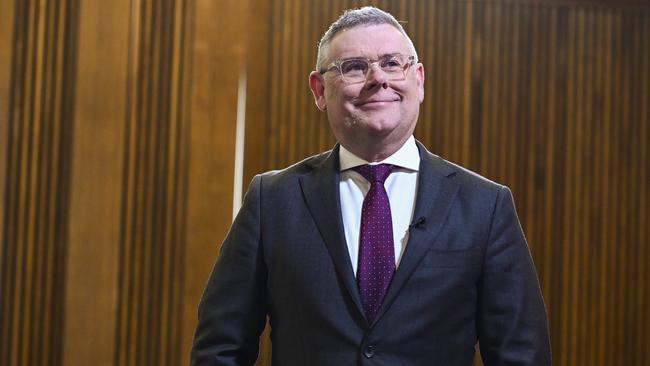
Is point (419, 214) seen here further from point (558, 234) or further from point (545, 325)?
point (558, 234)

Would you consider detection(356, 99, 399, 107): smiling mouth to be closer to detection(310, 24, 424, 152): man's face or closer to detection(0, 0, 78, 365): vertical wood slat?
detection(310, 24, 424, 152): man's face

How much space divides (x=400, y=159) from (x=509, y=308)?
1.17ft

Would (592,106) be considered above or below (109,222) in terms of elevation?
above

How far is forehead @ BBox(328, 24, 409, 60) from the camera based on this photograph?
177 cm

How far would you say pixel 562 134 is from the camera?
12.1ft

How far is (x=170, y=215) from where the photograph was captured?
3383mm

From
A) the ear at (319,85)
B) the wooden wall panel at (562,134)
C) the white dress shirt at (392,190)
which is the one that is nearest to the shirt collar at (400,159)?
the white dress shirt at (392,190)

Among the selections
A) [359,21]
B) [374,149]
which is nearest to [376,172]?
[374,149]

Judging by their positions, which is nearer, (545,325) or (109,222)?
(545,325)

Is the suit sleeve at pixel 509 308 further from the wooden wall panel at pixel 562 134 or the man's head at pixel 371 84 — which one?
the wooden wall panel at pixel 562 134

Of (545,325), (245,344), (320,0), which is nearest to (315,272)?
(245,344)

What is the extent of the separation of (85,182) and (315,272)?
183cm

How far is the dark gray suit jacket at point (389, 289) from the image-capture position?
1.68m

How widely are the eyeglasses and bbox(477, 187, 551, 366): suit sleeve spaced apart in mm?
335
